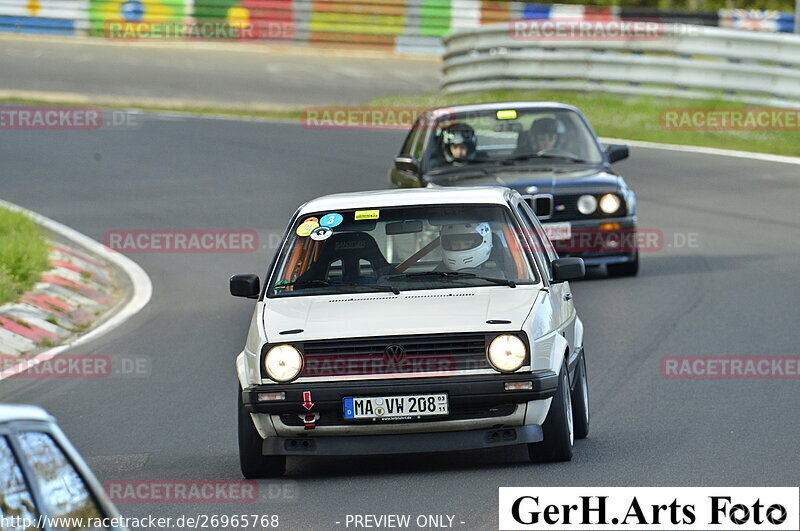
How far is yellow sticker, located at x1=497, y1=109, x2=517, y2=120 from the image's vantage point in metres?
15.9

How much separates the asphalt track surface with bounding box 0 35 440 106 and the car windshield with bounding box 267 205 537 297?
2484 centimetres

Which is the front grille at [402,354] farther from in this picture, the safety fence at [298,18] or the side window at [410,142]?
the safety fence at [298,18]

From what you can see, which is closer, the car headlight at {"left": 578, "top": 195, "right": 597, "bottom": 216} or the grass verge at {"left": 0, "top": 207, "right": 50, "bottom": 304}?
the grass verge at {"left": 0, "top": 207, "right": 50, "bottom": 304}

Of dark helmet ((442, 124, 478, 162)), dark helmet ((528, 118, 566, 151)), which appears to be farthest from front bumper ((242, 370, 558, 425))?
dark helmet ((528, 118, 566, 151))

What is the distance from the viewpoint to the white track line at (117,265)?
42.1 feet

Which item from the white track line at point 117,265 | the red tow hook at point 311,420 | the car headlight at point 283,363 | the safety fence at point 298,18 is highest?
the safety fence at point 298,18

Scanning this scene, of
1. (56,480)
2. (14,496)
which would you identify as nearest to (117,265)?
(56,480)

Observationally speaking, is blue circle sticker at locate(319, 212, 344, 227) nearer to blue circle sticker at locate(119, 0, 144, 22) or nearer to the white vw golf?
the white vw golf

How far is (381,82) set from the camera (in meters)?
37.5

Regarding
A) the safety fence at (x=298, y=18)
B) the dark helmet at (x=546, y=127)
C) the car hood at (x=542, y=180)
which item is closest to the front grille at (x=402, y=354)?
the car hood at (x=542, y=180)

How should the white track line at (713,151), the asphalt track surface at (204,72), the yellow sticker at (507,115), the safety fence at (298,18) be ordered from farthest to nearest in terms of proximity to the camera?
the safety fence at (298,18) < the asphalt track surface at (204,72) < the white track line at (713,151) < the yellow sticker at (507,115)

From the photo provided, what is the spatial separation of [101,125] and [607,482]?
75.0 feet

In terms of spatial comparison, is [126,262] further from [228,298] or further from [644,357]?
[644,357]

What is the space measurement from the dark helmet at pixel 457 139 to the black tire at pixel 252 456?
7.99m
